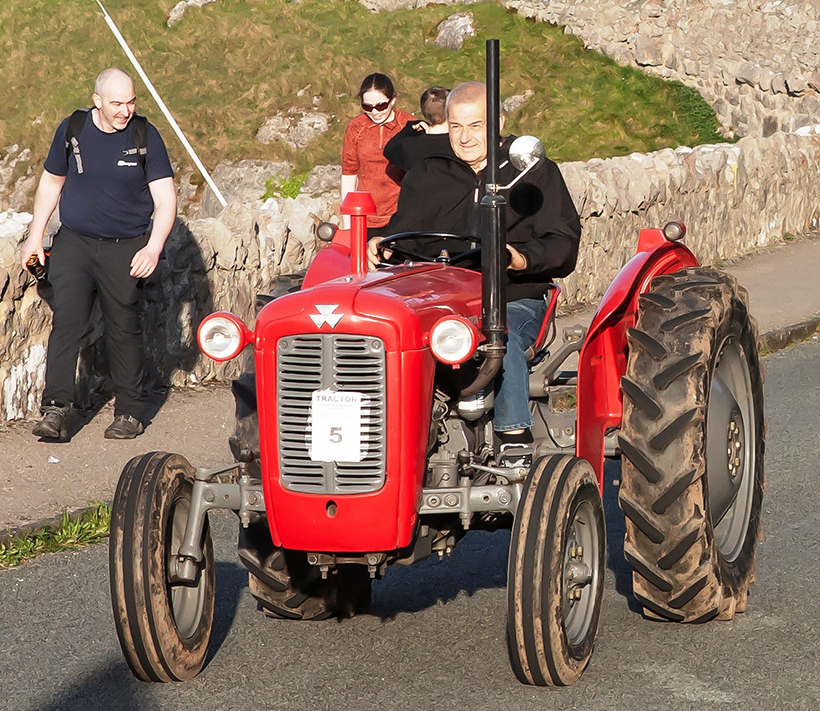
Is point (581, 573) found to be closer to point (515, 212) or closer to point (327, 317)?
point (327, 317)

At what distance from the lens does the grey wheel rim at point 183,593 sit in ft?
15.5

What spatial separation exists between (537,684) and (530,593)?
Answer: 375 mm

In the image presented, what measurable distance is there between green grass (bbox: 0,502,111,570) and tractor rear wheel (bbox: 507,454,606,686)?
2586 mm

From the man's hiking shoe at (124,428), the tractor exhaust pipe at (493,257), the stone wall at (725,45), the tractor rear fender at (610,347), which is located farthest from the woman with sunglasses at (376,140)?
the stone wall at (725,45)

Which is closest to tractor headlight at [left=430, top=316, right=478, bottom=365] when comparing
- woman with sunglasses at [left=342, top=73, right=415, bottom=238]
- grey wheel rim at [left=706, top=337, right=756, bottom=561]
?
grey wheel rim at [left=706, top=337, right=756, bottom=561]

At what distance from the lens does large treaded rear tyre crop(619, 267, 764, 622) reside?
4977mm

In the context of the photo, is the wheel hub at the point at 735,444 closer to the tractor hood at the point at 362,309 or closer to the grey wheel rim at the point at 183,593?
the tractor hood at the point at 362,309

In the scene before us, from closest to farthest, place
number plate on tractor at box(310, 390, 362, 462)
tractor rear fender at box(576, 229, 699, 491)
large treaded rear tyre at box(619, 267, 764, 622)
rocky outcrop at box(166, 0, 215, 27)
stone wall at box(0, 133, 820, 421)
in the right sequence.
Result: number plate on tractor at box(310, 390, 362, 462)
large treaded rear tyre at box(619, 267, 764, 622)
tractor rear fender at box(576, 229, 699, 491)
stone wall at box(0, 133, 820, 421)
rocky outcrop at box(166, 0, 215, 27)

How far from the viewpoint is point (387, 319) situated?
437cm

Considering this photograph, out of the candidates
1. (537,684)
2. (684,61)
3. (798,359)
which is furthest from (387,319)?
(684,61)

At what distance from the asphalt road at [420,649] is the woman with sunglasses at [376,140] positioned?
4.05 meters

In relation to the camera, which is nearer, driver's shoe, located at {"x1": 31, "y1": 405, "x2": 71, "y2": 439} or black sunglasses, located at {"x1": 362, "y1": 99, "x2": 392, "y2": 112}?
driver's shoe, located at {"x1": 31, "y1": 405, "x2": 71, "y2": 439}

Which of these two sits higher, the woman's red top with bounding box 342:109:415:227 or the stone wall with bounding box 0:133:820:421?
the woman's red top with bounding box 342:109:415:227

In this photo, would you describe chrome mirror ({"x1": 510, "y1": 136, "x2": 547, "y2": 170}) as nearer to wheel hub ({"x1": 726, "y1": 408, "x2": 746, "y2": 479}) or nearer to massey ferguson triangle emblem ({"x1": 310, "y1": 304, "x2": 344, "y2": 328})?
massey ferguson triangle emblem ({"x1": 310, "y1": 304, "x2": 344, "y2": 328})
